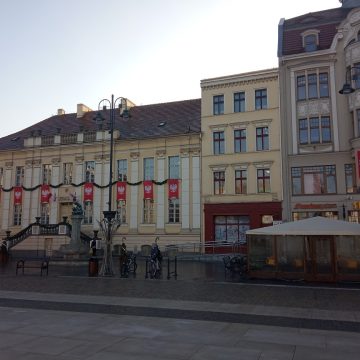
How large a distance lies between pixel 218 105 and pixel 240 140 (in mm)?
3787

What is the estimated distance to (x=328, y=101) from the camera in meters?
31.9

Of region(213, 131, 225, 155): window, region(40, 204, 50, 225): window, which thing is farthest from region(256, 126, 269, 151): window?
region(40, 204, 50, 225): window

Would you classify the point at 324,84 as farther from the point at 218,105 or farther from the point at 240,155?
the point at 218,105

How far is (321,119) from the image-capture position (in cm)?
3209

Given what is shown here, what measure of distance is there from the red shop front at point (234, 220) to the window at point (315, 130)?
216 inches

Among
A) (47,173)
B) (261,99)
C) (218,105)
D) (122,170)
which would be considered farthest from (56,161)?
(261,99)

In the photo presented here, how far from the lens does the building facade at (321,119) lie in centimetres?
3067

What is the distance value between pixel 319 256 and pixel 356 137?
14.6 meters

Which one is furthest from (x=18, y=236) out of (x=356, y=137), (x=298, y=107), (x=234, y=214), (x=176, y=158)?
(x=356, y=137)

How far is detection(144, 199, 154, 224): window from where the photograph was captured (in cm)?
3800

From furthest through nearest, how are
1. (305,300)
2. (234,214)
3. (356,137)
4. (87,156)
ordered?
(87,156)
(234,214)
(356,137)
(305,300)

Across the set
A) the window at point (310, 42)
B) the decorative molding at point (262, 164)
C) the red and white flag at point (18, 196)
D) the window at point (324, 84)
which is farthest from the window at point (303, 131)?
the red and white flag at point (18, 196)

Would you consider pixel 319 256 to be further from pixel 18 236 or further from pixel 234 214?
pixel 18 236

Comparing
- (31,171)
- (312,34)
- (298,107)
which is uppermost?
(312,34)
